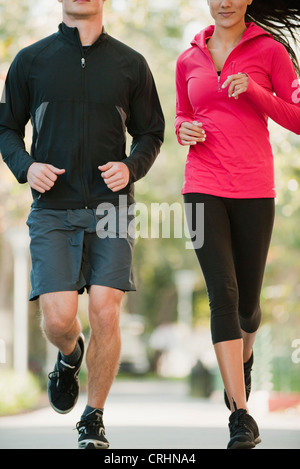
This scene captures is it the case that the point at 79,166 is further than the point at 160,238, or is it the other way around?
the point at 160,238

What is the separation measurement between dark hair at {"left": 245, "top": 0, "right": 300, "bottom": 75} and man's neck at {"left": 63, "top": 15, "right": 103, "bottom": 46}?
948 millimetres

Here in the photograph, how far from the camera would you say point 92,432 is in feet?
16.2

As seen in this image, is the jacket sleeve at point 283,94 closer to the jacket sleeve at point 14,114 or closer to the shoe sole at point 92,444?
the jacket sleeve at point 14,114

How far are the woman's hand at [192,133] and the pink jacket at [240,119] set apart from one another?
114mm

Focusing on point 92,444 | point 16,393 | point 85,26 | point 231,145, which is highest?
point 85,26

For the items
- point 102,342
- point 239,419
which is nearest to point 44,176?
point 102,342

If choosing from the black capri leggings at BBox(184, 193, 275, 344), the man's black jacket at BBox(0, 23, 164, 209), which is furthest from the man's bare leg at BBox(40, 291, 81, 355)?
the black capri leggings at BBox(184, 193, 275, 344)

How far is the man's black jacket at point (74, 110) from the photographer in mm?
5082

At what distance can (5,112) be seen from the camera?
527cm

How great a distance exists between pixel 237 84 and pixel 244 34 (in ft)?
1.74

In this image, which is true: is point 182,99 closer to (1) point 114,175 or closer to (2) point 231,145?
(2) point 231,145
